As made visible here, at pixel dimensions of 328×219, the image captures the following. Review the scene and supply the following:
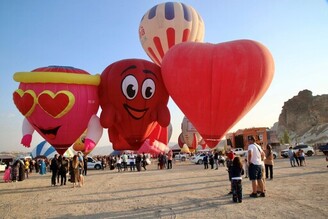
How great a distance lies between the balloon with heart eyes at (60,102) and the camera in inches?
A: 469

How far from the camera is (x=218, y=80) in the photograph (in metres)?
11.2

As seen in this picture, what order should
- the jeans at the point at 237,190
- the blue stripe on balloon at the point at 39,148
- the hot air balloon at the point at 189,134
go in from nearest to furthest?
the jeans at the point at 237,190 → the blue stripe on balloon at the point at 39,148 → the hot air balloon at the point at 189,134

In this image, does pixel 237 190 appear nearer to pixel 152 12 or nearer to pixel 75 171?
pixel 75 171

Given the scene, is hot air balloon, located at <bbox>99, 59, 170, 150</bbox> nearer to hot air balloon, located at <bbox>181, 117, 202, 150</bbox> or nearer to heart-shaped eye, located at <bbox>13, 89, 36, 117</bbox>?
heart-shaped eye, located at <bbox>13, 89, 36, 117</bbox>

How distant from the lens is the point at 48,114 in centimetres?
1205

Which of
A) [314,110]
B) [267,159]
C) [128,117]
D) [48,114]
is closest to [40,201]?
[48,114]

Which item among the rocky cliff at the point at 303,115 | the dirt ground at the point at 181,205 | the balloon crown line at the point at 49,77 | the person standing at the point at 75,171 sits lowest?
the dirt ground at the point at 181,205

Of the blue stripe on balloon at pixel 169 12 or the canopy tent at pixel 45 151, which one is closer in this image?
the blue stripe on balloon at pixel 169 12

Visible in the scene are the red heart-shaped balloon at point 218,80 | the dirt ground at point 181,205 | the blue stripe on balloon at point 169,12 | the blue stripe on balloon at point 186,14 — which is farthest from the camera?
the blue stripe on balloon at point 186,14

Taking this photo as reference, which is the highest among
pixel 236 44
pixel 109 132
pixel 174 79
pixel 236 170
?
pixel 236 44

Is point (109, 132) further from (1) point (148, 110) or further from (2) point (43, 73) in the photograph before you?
(2) point (43, 73)

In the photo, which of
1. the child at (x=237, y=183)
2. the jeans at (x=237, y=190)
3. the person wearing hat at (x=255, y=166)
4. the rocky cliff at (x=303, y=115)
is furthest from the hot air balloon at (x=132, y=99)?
the rocky cliff at (x=303, y=115)

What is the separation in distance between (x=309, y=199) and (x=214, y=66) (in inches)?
219

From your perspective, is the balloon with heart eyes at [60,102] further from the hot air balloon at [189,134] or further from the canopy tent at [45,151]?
the hot air balloon at [189,134]
